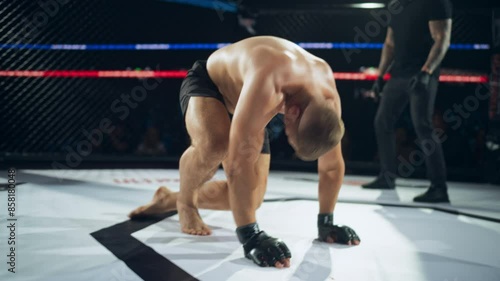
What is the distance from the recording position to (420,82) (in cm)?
270

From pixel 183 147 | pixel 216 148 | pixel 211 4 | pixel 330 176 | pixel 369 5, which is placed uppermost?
pixel 211 4

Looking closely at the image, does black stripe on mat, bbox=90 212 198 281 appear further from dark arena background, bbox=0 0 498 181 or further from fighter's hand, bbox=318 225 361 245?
dark arena background, bbox=0 0 498 181

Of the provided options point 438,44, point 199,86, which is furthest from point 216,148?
point 438,44

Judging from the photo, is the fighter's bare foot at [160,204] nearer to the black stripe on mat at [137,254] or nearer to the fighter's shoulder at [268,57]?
the black stripe on mat at [137,254]

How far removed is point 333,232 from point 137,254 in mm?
707

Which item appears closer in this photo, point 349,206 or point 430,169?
point 349,206

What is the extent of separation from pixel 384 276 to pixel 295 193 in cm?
165

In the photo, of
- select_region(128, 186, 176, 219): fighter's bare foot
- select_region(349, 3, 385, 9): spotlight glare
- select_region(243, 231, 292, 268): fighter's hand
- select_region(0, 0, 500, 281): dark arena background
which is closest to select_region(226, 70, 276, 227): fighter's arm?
select_region(243, 231, 292, 268): fighter's hand

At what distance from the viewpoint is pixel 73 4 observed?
491 cm

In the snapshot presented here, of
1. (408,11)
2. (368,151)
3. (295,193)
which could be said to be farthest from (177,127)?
(408,11)

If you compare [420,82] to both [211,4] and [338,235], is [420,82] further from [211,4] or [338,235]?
[211,4]

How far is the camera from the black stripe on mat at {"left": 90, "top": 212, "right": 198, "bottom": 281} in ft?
4.33

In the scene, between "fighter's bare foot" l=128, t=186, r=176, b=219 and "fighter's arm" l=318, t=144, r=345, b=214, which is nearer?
"fighter's arm" l=318, t=144, r=345, b=214

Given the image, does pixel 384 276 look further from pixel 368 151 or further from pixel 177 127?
pixel 177 127
